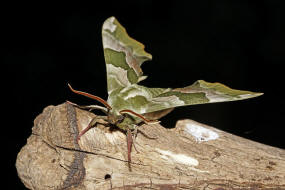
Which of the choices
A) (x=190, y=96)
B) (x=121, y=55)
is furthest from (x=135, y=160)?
(x=121, y=55)

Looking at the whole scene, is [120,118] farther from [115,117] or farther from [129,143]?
[129,143]

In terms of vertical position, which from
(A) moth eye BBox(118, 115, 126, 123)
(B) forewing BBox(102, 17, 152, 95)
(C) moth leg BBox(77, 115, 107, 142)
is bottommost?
(C) moth leg BBox(77, 115, 107, 142)

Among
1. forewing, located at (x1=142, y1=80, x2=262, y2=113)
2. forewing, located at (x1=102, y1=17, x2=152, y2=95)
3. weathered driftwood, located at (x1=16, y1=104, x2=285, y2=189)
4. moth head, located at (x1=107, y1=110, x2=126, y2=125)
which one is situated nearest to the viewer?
weathered driftwood, located at (x1=16, y1=104, x2=285, y2=189)

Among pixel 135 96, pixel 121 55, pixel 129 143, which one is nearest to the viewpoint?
pixel 129 143

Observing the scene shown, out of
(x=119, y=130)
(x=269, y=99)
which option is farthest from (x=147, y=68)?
(x=119, y=130)

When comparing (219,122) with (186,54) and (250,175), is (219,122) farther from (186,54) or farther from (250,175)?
(250,175)

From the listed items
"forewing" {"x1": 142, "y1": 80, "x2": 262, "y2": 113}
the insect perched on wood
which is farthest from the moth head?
"forewing" {"x1": 142, "y1": 80, "x2": 262, "y2": 113}

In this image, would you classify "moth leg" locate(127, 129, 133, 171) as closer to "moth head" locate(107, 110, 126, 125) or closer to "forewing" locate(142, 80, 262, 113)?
"moth head" locate(107, 110, 126, 125)
